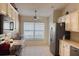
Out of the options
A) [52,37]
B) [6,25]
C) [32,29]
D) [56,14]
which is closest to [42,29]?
[32,29]

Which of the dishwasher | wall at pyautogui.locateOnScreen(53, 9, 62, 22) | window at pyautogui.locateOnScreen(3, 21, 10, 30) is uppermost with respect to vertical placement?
wall at pyautogui.locateOnScreen(53, 9, 62, 22)

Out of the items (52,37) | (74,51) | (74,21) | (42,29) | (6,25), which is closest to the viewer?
(6,25)

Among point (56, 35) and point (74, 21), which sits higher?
point (74, 21)

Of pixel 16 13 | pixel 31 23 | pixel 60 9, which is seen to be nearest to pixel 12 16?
pixel 16 13

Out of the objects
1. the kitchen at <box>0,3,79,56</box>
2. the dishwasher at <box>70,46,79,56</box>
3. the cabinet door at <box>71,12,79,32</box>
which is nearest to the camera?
the dishwasher at <box>70,46,79,56</box>

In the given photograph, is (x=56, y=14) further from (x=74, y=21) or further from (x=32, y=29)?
(x=74, y=21)

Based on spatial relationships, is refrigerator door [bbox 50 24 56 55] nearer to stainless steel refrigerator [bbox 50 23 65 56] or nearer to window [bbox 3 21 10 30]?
stainless steel refrigerator [bbox 50 23 65 56]

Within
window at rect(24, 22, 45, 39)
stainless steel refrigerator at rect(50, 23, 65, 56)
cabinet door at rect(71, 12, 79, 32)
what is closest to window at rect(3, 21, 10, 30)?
window at rect(24, 22, 45, 39)

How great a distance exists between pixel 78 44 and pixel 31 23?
114cm

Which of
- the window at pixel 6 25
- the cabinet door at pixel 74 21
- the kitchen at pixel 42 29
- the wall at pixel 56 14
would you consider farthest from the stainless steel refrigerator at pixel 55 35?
the window at pixel 6 25

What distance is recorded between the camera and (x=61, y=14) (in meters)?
2.90

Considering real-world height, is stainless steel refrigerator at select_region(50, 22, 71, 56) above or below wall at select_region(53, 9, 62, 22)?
below

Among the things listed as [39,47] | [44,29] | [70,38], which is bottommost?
[39,47]

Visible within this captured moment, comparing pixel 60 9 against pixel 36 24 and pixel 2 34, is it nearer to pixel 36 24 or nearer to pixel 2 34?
pixel 36 24
